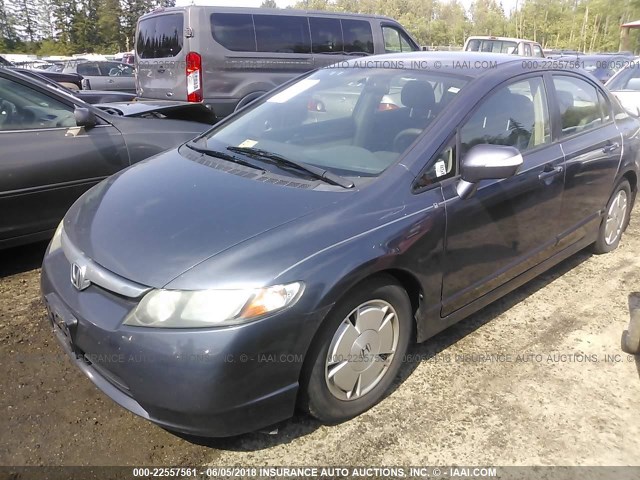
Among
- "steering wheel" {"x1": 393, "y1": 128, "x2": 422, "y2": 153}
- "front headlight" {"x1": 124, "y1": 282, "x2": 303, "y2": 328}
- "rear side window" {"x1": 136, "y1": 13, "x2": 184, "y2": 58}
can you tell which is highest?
"rear side window" {"x1": 136, "y1": 13, "x2": 184, "y2": 58}

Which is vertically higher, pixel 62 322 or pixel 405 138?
pixel 405 138

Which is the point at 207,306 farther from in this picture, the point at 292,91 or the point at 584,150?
the point at 584,150

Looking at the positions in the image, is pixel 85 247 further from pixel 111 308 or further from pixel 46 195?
pixel 46 195

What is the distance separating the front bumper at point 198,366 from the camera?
2010 millimetres

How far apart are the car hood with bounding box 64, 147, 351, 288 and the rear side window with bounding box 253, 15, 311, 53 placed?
587 centimetres

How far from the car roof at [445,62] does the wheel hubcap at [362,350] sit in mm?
1517

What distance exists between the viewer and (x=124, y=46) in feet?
196

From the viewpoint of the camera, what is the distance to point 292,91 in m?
3.66

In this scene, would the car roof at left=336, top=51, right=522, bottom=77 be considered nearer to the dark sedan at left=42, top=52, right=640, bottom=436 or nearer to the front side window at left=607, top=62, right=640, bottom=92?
the dark sedan at left=42, top=52, right=640, bottom=436

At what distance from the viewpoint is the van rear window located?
26.1ft

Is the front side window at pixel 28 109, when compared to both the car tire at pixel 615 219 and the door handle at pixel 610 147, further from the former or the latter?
the car tire at pixel 615 219

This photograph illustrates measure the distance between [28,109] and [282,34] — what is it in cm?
524

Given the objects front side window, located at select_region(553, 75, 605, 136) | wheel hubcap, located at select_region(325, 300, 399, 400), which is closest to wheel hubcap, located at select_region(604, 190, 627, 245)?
front side window, located at select_region(553, 75, 605, 136)

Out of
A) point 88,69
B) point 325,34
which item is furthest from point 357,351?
point 88,69
